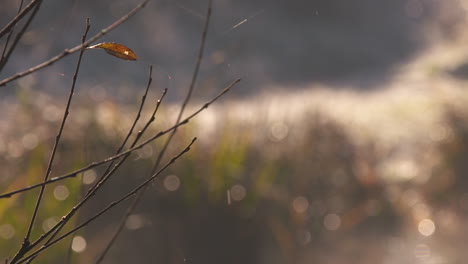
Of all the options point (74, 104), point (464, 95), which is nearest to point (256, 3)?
point (464, 95)

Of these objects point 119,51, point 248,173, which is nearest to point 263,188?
point 248,173

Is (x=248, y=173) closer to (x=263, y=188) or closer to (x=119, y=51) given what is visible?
(x=263, y=188)

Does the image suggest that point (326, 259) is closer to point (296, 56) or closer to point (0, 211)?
point (0, 211)

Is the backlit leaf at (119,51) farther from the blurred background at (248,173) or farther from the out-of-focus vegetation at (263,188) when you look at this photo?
the out-of-focus vegetation at (263,188)

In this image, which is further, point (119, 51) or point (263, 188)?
point (263, 188)

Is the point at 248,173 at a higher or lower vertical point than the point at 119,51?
higher

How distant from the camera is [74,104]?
3043 mm

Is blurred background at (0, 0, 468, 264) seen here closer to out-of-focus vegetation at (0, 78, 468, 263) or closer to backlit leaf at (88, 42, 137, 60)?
out-of-focus vegetation at (0, 78, 468, 263)

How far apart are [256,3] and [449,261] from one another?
475 cm

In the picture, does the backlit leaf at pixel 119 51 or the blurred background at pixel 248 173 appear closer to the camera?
the backlit leaf at pixel 119 51

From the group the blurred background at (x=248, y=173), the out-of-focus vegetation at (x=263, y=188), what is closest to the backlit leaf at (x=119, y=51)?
the blurred background at (x=248, y=173)

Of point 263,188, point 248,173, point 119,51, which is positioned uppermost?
point 248,173

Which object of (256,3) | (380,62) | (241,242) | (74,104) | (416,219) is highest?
(256,3)

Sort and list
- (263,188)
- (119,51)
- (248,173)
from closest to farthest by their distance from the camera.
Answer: (119,51), (263,188), (248,173)
